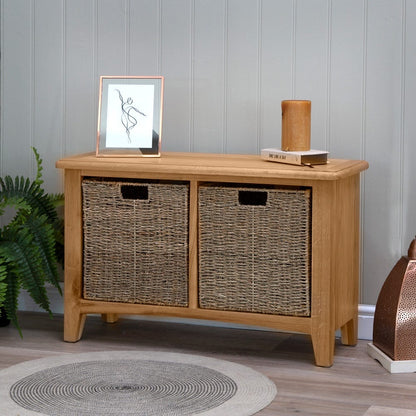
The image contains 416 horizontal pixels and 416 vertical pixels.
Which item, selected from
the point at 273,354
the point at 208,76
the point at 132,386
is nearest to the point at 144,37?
the point at 208,76

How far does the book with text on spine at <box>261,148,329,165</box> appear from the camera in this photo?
2.53 metres

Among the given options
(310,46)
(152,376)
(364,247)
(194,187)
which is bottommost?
(152,376)

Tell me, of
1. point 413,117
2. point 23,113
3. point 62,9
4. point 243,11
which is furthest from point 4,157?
point 413,117

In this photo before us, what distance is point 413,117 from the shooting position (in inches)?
109

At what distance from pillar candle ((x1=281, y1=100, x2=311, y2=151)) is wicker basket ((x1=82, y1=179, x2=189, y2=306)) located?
0.35 m

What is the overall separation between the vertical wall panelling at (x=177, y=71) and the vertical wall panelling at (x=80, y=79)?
0.90 feet

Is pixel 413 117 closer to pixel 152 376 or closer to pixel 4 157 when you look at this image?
pixel 152 376

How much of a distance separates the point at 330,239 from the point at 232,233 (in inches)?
11.8

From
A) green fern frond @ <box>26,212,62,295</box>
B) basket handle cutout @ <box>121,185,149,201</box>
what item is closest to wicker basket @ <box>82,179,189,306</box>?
basket handle cutout @ <box>121,185,149,201</box>

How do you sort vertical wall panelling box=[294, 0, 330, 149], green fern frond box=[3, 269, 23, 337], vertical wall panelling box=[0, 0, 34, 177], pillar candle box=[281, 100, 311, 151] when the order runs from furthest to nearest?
vertical wall panelling box=[0, 0, 34, 177] < vertical wall panelling box=[294, 0, 330, 149] < green fern frond box=[3, 269, 23, 337] < pillar candle box=[281, 100, 311, 151]

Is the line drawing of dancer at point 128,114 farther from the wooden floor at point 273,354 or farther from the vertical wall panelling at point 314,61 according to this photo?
the wooden floor at point 273,354

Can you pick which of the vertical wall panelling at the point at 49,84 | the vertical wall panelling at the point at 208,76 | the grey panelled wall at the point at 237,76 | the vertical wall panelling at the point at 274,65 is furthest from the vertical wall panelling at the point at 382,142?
the vertical wall panelling at the point at 49,84

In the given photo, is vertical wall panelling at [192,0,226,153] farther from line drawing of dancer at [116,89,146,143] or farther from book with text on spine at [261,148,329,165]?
Answer: book with text on spine at [261,148,329,165]

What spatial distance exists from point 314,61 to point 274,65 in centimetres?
14
